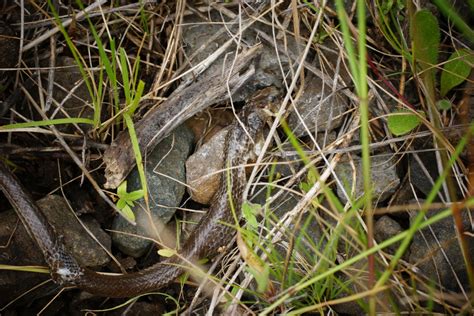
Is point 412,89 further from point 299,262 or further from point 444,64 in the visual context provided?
point 299,262

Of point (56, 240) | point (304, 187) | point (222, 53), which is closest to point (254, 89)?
point (222, 53)

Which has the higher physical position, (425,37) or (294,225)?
(425,37)

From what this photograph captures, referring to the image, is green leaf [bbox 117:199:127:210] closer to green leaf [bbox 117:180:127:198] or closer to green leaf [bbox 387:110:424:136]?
green leaf [bbox 117:180:127:198]

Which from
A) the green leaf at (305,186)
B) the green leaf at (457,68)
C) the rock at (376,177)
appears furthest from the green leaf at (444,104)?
the green leaf at (305,186)

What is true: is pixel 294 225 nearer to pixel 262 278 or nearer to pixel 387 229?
pixel 387 229

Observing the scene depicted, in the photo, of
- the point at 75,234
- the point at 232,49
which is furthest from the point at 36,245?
the point at 232,49

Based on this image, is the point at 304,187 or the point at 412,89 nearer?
the point at 304,187

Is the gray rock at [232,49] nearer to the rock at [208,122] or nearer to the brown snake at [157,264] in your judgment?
the rock at [208,122]
